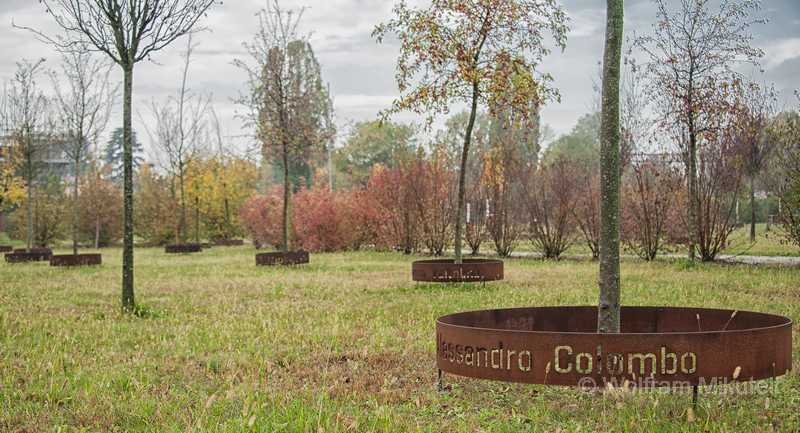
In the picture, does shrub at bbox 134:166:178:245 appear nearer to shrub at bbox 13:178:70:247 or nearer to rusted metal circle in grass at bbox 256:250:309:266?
shrub at bbox 13:178:70:247

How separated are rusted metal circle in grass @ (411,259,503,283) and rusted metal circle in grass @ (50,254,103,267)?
10.5 m

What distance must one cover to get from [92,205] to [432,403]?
35883 mm

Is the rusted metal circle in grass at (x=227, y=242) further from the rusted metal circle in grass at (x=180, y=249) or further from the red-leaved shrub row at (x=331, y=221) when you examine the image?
the red-leaved shrub row at (x=331, y=221)

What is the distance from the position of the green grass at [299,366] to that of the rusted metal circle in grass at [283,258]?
503 cm

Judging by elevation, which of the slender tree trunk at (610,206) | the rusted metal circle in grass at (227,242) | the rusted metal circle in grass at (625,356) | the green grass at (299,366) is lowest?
the green grass at (299,366)

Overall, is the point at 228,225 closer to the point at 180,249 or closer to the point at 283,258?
the point at 180,249

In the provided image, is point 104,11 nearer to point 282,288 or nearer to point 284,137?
point 282,288

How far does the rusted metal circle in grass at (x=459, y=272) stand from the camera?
12.1m

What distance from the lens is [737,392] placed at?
16.9 feet

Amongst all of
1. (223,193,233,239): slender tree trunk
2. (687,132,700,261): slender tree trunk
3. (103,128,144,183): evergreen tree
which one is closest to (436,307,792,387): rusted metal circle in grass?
(687,132,700,261): slender tree trunk

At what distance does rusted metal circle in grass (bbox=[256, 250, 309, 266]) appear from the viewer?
18125 mm

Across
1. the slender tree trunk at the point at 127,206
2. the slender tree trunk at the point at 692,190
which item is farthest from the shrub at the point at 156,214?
the slender tree trunk at the point at 127,206

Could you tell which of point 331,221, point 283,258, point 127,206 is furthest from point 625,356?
point 331,221

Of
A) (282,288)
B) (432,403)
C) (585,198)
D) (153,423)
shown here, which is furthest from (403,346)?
(585,198)
